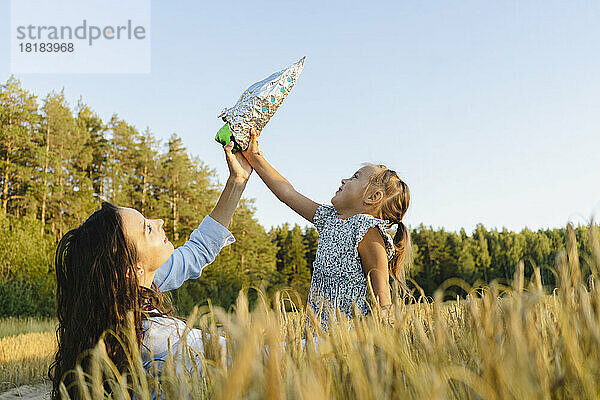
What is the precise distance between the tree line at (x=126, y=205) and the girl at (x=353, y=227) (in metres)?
11.2

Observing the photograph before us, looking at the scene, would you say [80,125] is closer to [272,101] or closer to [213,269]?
[213,269]

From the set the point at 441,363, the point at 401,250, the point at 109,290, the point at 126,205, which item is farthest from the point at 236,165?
the point at 126,205

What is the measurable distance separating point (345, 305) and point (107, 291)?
1710mm

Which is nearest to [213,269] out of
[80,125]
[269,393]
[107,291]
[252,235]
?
[252,235]

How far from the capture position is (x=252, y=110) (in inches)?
134

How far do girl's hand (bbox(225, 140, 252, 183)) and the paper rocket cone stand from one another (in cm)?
6

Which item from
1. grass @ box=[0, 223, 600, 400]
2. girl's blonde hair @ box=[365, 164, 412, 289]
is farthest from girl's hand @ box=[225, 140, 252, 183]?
grass @ box=[0, 223, 600, 400]

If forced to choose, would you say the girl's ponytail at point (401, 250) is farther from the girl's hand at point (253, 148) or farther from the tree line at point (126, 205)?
the tree line at point (126, 205)

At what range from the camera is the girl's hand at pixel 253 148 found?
3.54 metres

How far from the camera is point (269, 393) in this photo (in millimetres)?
815

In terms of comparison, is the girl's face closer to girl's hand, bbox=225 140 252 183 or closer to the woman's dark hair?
girl's hand, bbox=225 140 252 183

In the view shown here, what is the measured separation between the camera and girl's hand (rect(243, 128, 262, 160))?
3.54 m

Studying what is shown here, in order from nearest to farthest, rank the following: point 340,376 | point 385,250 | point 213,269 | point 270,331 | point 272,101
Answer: point 270,331, point 340,376, point 385,250, point 272,101, point 213,269

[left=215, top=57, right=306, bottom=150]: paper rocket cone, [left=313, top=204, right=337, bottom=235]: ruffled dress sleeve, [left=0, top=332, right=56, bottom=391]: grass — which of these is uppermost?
[left=215, top=57, right=306, bottom=150]: paper rocket cone
